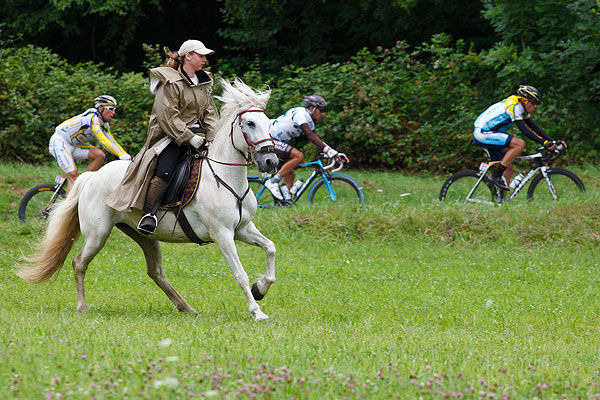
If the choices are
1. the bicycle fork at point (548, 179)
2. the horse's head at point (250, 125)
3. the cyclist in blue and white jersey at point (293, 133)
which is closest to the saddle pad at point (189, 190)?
the horse's head at point (250, 125)

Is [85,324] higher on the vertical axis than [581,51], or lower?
lower

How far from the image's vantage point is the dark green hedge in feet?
71.3

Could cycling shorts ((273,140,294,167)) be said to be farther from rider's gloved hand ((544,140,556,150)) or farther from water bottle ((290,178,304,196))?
rider's gloved hand ((544,140,556,150))

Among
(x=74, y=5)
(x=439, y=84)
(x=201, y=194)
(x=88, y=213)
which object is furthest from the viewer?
(x=74, y=5)

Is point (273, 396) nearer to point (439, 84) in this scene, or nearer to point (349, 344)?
point (349, 344)

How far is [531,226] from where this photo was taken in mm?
14211

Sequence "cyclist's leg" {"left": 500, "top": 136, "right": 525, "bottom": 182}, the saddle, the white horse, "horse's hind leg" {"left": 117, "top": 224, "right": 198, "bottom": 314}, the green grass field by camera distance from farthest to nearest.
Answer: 1. "cyclist's leg" {"left": 500, "top": 136, "right": 525, "bottom": 182}
2. "horse's hind leg" {"left": 117, "top": 224, "right": 198, "bottom": 314}
3. the saddle
4. the white horse
5. the green grass field

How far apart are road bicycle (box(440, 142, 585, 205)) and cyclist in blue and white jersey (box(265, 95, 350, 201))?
8.00 feet

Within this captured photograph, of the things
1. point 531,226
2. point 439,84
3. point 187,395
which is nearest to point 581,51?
point 439,84

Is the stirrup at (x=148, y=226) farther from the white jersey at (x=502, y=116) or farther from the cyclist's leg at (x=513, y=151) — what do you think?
the cyclist's leg at (x=513, y=151)

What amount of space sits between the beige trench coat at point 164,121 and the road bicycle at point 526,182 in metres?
8.16

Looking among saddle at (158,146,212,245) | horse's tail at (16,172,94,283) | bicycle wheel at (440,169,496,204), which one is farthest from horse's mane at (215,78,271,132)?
bicycle wheel at (440,169,496,204)

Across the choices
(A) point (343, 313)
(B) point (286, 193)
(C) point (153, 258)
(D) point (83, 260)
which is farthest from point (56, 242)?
(B) point (286, 193)

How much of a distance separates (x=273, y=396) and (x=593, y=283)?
7655mm
